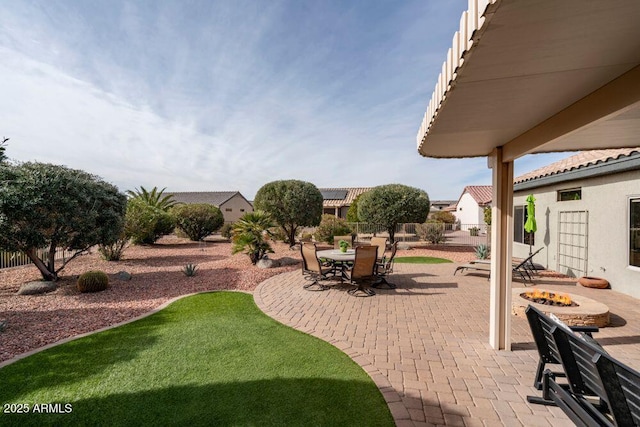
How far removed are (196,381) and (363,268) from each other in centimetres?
455

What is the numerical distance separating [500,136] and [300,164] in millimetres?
15501

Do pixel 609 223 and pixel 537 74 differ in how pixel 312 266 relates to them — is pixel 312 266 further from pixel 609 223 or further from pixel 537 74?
pixel 609 223

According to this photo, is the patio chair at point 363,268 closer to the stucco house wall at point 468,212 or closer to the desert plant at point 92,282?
the desert plant at point 92,282

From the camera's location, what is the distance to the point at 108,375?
3.38 metres

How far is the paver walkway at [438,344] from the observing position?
2836 millimetres

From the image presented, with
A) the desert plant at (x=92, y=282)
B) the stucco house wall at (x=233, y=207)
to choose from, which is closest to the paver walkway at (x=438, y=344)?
the desert plant at (x=92, y=282)

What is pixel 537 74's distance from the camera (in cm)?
203

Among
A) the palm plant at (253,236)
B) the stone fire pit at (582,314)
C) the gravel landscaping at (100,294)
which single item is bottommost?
the gravel landscaping at (100,294)

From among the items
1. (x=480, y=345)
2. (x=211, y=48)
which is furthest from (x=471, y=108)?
(x=211, y=48)

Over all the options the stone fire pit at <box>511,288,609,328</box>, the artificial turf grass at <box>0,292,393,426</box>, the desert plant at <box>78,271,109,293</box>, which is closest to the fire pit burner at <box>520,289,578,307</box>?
the stone fire pit at <box>511,288,609,328</box>

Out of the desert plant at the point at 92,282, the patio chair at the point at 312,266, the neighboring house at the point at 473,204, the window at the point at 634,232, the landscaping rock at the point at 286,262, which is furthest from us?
the neighboring house at the point at 473,204

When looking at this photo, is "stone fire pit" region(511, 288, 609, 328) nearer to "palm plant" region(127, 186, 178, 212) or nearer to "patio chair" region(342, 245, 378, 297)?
"patio chair" region(342, 245, 378, 297)

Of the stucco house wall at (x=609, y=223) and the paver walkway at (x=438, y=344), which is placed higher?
the stucco house wall at (x=609, y=223)

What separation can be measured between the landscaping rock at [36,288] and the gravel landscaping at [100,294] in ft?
0.53
